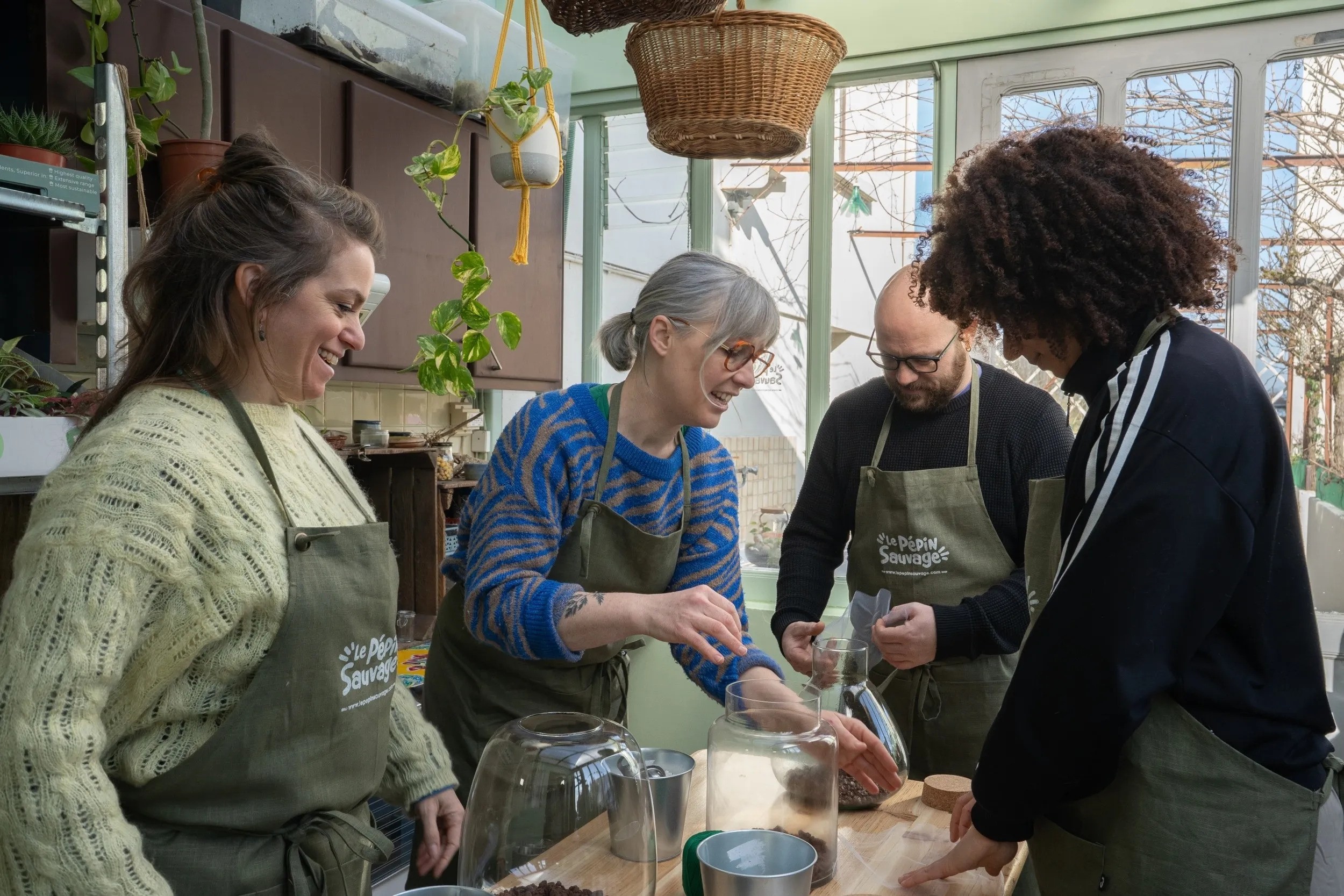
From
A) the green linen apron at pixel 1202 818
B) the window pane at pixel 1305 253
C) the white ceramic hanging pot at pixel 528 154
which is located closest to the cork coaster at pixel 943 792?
the green linen apron at pixel 1202 818

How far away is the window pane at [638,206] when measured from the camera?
140 inches

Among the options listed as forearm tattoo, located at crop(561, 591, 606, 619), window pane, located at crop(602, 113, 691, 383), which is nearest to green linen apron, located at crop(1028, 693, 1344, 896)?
forearm tattoo, located at crop(561, 591, 606, 619)

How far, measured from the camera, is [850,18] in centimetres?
315

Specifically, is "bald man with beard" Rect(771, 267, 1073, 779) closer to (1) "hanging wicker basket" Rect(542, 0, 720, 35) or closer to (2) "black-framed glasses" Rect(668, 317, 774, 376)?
(2) "black-framed glasses" Rect(668, 317, 774, 376)

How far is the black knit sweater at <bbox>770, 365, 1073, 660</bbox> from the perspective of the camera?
7.05 feet

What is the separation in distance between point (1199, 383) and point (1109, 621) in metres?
0.26

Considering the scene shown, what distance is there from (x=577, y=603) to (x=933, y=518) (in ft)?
3.20

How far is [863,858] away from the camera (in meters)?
1.24

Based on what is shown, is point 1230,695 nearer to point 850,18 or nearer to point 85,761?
point 85,761

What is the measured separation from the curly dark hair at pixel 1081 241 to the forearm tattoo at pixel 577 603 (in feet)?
2.03

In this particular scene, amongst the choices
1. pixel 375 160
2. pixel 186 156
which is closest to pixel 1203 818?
pixel 186 156

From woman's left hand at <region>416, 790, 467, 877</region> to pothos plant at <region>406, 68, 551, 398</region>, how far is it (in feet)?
4.43

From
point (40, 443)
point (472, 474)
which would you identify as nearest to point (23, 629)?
point (40, 443)

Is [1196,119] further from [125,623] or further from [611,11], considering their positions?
[125,623]
